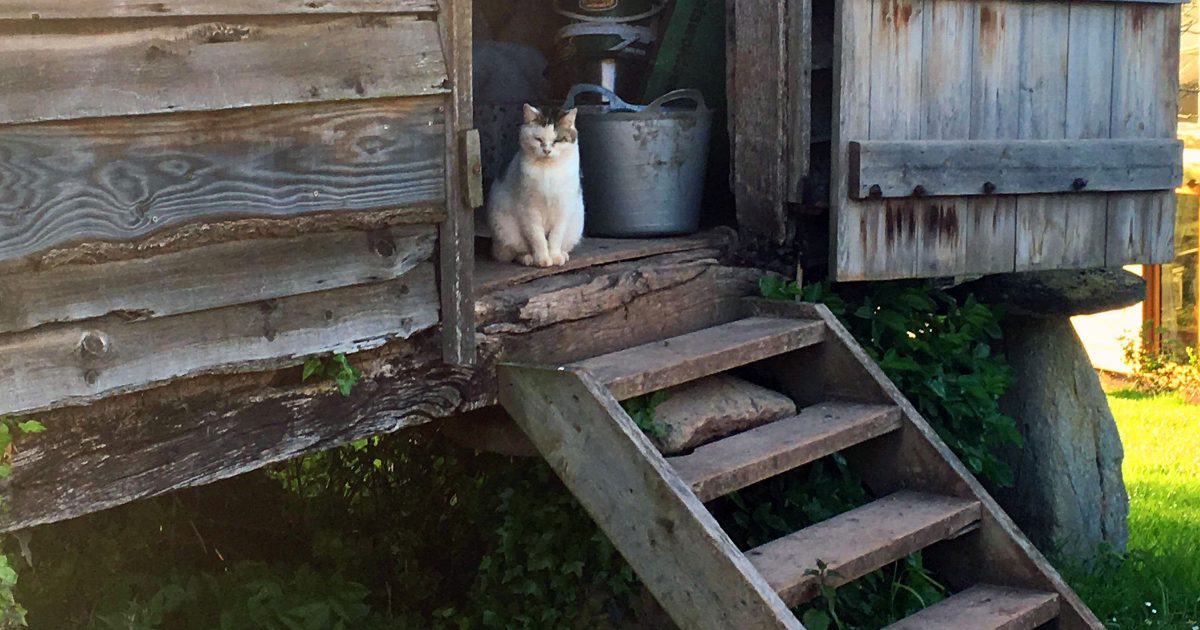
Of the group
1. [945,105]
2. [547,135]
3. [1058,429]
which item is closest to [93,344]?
[547,135]

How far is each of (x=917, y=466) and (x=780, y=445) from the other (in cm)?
53

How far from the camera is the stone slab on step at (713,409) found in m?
3.59

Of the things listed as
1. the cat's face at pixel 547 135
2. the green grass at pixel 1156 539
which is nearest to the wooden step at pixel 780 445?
the cat's face at pixel 547 135

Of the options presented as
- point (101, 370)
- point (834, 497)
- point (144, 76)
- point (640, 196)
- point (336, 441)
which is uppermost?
point (144, 76)

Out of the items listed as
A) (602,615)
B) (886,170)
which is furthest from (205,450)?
(886,170)

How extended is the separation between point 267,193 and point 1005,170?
2.59 metres

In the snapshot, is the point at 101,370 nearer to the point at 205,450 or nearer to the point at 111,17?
the point at 205,450

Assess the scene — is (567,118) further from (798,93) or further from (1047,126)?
(1047,126)

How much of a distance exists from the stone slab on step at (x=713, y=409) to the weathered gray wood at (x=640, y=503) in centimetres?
31

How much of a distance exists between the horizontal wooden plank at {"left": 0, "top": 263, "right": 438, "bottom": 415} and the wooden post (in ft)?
0.17

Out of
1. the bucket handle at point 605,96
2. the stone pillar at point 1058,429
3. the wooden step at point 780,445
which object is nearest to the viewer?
the wooden step at point 780,445

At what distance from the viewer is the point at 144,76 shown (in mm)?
2594

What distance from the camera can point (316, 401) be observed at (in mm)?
3123

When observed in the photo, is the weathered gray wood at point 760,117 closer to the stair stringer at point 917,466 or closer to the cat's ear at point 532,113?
the stair stringer at point 917,466
